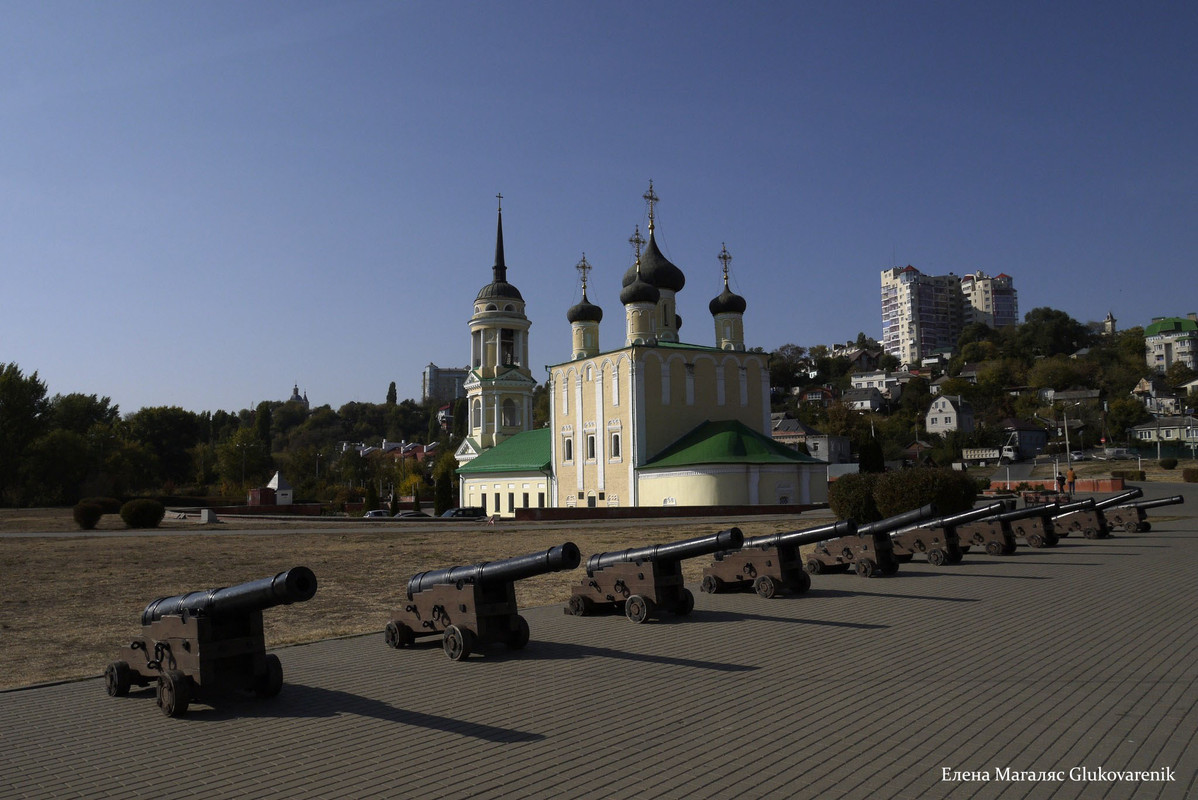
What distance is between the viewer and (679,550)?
11.7 metres

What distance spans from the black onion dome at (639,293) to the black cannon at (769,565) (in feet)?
123

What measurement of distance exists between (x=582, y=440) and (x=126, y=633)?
39736mm

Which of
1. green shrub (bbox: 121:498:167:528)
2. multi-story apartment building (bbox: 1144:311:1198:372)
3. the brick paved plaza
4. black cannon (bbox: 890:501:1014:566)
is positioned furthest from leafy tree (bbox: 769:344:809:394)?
the brick paved plaza

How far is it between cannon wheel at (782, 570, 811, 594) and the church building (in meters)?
27.8

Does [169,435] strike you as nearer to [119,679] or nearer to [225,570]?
[225,570]

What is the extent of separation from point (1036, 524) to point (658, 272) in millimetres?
36319

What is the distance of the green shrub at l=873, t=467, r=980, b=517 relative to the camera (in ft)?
84.8

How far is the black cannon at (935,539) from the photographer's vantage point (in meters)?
18.4

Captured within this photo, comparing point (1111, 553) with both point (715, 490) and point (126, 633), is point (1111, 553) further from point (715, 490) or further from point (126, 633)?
point (715, 490)

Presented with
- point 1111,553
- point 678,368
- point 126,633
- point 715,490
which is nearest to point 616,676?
point 126,633

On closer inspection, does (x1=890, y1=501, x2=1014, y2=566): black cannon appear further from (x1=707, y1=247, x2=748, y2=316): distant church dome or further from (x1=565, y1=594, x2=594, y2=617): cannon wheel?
(x1=707, y1=247, x2=748, y2=316): distant church dome

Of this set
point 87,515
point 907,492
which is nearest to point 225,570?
point 907,492

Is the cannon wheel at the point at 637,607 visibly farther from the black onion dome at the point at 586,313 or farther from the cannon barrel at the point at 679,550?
the black onion dome at the point at 586,313

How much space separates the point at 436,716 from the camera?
7.41m
